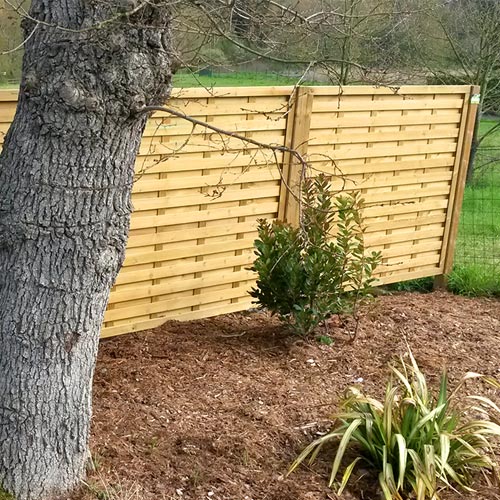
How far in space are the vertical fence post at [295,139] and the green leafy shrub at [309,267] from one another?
787 mm

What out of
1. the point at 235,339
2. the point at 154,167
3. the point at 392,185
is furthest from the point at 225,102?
the point at 392,185

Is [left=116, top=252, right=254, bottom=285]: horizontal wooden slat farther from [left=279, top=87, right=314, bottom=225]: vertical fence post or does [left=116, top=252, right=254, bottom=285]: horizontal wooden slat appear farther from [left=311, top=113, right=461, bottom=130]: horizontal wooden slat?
[left=311, top=113, right=461, bottom=130]: horizontal wooden slat

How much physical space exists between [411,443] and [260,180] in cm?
281

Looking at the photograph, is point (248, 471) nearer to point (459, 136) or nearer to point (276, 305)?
point (276, 305)

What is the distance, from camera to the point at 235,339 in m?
5.95

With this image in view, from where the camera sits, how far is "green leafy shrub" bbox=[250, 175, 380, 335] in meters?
5.64

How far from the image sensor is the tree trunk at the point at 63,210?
10.8 feet

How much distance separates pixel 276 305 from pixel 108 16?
295 cm

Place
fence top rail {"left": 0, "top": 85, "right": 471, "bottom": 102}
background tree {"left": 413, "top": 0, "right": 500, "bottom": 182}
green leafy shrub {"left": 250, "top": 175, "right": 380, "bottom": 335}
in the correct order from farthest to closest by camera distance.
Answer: background tree {"left": 413, "top": 0, "right": 500, "bottom": 182} → green leafy shrub {"left": 250, "top": 175, "right": 380, "bottom": 335} → fence top rail {"left": 0, "top": 85, "right": 471, "bottom": 102}

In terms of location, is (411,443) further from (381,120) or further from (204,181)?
(381,120)

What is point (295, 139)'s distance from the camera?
660cm

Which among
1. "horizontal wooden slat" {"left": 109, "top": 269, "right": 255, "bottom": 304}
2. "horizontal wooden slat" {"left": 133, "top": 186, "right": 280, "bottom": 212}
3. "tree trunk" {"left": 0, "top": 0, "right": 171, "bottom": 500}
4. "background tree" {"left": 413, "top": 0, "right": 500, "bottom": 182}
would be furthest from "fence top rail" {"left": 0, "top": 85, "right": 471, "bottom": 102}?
"background tree" {"left": 413, "top": 0, "right": 500, "bottom": 182}

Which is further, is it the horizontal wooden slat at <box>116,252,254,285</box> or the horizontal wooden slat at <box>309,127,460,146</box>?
the horizontal wooden slat at <box>309,127,460,146</box>

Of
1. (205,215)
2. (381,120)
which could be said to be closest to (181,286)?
(205,215)
